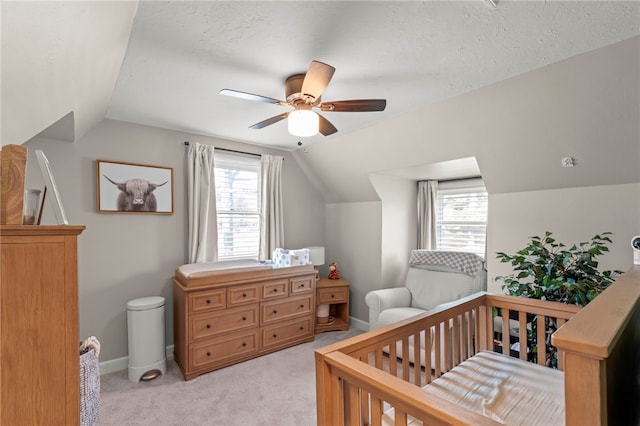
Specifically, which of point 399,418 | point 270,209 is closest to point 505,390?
point 399,418

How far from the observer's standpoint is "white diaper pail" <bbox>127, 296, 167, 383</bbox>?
267 cm

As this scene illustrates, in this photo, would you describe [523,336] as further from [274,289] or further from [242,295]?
[242,295]

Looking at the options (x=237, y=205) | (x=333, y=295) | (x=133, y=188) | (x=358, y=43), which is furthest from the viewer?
(x=333, y=295)

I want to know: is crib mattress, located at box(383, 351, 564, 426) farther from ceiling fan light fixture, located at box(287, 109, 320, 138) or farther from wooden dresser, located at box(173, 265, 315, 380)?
wooden dresser, located at box(173, 265, 315, 380)

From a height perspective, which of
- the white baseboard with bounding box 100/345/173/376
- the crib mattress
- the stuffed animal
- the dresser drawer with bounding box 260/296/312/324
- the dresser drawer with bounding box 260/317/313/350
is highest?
the stuffed animal

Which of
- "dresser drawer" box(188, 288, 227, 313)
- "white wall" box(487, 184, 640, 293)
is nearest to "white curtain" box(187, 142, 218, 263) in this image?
"dresser drawer" box(188, 288, 227, 313)

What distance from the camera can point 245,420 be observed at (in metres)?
2.14

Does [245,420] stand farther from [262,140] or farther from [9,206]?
[262,140]

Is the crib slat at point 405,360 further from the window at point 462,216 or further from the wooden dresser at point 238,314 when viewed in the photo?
the window at point 462,216

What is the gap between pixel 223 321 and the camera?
2869 mm

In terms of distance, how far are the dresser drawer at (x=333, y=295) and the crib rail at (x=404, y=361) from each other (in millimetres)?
1955

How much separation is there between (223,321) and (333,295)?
1474mm

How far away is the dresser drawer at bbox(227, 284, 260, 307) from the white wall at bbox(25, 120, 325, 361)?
0.78 metres

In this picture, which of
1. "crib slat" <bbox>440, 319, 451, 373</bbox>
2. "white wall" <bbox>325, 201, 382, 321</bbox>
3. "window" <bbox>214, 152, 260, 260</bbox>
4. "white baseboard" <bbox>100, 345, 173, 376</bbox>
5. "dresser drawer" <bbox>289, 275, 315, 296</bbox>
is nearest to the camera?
"crib slat" <bbox>440, 319, 451, 373</bbox>
